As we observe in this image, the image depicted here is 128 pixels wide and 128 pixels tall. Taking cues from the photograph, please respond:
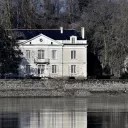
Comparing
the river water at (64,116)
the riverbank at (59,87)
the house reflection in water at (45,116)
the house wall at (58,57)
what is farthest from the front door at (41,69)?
the house reflection in water at (45,116)

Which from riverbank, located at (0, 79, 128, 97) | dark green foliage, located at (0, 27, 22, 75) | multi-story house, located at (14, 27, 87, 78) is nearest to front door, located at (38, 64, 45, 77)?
multi-story house, located at (14, 27, 87, 78)

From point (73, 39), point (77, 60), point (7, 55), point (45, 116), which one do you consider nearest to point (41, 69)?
point (77, 60)

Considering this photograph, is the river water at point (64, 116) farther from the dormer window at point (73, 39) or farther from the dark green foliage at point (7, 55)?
the dormer window at point (73, 39)

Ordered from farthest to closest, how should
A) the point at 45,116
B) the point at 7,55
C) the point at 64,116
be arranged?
the point at 7,55 < the point at 45,116 < the point at 64,116

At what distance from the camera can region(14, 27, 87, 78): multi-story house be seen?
86000 mm

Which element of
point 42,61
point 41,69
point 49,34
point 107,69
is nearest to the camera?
point 41,69

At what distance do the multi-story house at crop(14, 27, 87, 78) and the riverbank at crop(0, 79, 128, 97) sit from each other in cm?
1283

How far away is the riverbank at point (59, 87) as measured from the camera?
7144cm

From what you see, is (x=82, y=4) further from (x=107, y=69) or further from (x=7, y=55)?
(x=7, y=55)

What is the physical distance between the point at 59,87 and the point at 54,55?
14.3 meters

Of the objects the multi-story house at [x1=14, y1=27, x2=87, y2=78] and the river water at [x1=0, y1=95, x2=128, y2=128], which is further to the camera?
the multi-story house at [x1=14, y1=27, x2=87, y2=78]

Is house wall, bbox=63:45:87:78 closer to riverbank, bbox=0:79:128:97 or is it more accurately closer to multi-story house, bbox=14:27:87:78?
multi-story house, bbox=14:27:87:78

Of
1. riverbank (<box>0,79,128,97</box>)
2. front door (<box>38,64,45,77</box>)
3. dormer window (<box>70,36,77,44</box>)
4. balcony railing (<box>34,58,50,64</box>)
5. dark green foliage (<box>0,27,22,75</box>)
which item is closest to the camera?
riverbank (<box>0,79,128,97</box>)

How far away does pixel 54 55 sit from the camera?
86.8 m
